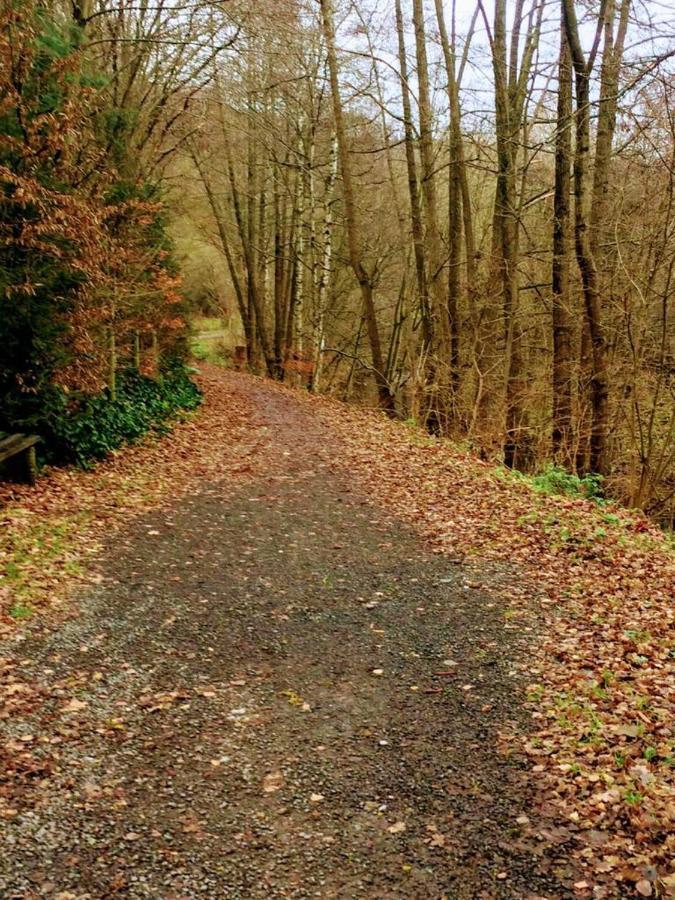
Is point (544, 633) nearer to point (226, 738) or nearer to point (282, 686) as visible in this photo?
point (282, 686)

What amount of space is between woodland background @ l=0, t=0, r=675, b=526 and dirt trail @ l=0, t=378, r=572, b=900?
4059mm

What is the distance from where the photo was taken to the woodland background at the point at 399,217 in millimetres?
8836

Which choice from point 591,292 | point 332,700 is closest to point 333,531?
point 332,700

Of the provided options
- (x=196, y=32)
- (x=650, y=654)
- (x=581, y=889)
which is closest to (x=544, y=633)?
(x=650, y=654)

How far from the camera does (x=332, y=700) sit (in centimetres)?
485

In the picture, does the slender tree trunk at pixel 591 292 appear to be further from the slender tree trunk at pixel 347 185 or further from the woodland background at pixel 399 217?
the slender tree trunk at pixel 347 185

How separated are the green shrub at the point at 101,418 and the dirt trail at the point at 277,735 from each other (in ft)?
9.36

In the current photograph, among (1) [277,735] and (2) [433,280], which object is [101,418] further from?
(2) [433,280]

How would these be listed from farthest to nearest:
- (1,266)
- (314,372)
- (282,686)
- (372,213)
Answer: (372,213) → (314,372) → (1,266) → (282,686)

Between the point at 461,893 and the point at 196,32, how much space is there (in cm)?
1652

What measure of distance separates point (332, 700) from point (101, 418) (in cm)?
758

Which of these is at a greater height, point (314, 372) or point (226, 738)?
point (314, 372)

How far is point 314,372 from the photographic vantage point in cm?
2244

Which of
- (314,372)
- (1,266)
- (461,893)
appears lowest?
(461,893)
